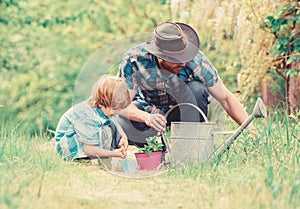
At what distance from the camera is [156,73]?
12.1 feet

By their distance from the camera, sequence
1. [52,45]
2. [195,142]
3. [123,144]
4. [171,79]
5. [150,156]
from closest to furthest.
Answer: [195,142] < [150,156] < [123,144] < [171,79] < [52,45]

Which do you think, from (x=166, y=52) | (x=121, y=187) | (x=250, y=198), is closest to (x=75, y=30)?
(x=166, y=52)

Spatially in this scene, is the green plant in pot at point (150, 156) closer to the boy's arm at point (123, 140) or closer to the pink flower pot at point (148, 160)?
the pink flower pot at point (148, 160)

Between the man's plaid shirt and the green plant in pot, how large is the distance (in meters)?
0.46

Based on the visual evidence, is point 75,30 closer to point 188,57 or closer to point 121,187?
point 188,57

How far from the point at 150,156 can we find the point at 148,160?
0.09 ft

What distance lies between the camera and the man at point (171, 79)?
11.2 ft

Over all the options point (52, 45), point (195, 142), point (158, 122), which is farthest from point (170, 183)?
point (52, 45)

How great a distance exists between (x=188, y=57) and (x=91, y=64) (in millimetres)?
1303

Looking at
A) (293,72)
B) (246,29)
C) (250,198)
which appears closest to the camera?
(250,198)

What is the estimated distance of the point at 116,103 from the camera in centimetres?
361

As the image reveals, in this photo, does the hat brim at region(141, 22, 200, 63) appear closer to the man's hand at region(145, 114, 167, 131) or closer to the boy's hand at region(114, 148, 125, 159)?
the man's hand at region(145, 114, 167, 131)

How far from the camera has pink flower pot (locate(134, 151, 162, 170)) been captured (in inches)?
134

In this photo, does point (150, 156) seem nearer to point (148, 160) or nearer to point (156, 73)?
point (148, 160)
